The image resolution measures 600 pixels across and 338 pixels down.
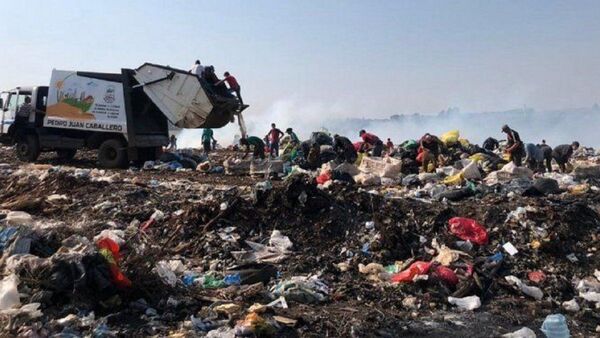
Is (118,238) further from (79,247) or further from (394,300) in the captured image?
(394,300)

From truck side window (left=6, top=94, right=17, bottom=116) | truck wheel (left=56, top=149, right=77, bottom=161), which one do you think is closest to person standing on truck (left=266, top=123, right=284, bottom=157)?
truck wheel (left=56, top=149, right=77, bottom=161)

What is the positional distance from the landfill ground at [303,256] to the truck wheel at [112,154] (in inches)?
124

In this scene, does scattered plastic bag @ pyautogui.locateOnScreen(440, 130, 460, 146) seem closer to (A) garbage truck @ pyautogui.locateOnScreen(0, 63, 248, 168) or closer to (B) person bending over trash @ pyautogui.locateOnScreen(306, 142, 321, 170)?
(B) person bending over trash @ pyautogui.locateOnScreen(306, 142, 321, 170)

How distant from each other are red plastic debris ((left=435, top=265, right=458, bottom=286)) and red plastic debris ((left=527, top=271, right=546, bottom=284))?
0.84 m

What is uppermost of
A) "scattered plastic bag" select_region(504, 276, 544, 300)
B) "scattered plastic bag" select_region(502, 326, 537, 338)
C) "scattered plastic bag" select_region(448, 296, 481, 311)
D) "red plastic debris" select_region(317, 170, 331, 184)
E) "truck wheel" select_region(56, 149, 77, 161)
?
"truck wheel" select_region(56, 149, 77, 161)

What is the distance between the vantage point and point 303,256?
5.99m

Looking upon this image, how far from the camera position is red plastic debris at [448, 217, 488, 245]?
6.17 meters

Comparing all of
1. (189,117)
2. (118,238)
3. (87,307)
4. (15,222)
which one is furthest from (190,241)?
(189,117)

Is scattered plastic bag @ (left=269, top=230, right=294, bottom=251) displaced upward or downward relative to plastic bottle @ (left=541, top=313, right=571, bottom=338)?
upward

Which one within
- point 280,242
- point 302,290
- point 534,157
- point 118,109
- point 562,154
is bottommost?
point 302,290

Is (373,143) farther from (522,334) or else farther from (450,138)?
(522,334)

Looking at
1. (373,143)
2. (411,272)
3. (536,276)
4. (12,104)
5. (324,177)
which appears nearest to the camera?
(411,272)

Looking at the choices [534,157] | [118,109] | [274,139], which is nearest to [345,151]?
[274,139]

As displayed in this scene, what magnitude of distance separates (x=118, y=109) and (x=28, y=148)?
9.41ft
